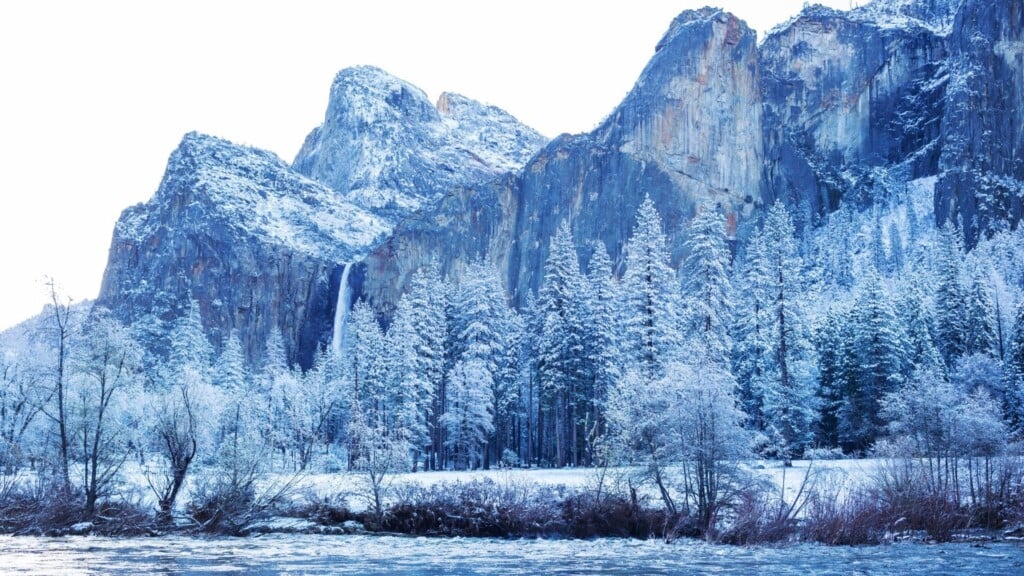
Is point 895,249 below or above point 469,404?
above

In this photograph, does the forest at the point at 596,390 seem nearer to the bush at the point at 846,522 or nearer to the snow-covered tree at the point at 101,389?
the snow-covered tree at the point at 101,389

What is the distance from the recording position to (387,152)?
176 meters

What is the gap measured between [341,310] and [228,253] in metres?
18.6

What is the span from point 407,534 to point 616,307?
2747 centimetres

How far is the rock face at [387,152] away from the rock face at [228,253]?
86.5ft

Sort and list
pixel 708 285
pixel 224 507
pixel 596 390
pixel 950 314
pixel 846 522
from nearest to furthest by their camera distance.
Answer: pixel 846 522
pixel 224 507
pixel 708 285
pixel 596 390
pixel 950 314

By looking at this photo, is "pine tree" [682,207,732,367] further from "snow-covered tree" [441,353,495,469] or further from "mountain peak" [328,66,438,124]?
"mountain peak" [328,66,438,124]

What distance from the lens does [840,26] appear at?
133m

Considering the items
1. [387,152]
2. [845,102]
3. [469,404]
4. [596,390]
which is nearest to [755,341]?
[596,390]

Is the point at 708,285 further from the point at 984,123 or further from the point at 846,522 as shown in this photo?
the point at 984,123

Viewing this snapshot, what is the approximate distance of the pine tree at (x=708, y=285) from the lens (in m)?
42.5

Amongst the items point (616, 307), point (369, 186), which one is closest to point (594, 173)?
point (369, 186)

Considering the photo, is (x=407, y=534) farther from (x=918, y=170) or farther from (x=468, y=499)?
(x=918, y=170)

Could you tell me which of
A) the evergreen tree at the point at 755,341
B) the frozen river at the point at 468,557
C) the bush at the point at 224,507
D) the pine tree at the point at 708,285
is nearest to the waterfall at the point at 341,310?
the evergreen tree at the point at 755,341
